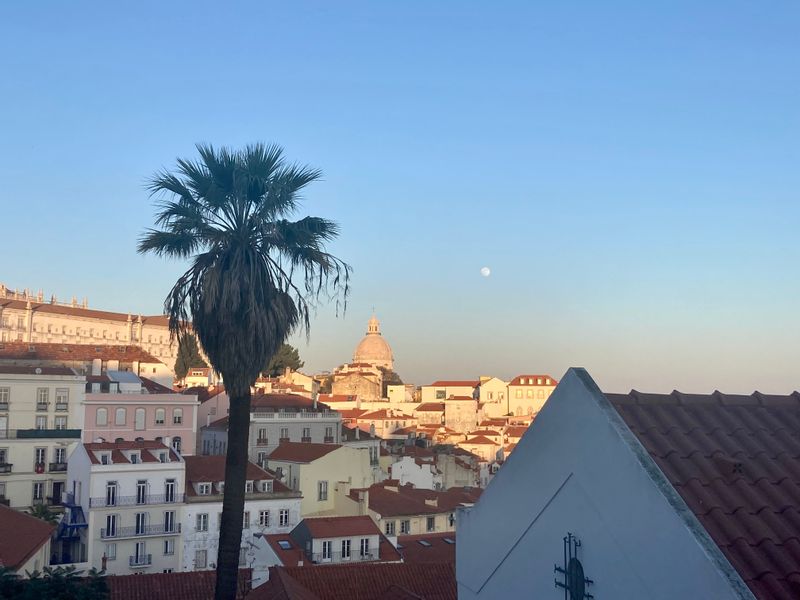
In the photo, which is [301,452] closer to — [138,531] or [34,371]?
[138,531]

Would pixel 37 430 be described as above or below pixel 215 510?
above

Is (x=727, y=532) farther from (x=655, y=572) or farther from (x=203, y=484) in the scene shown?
(x=203, y=484)

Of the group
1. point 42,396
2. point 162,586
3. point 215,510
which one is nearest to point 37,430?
point 42,396

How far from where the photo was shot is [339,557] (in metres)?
36.2

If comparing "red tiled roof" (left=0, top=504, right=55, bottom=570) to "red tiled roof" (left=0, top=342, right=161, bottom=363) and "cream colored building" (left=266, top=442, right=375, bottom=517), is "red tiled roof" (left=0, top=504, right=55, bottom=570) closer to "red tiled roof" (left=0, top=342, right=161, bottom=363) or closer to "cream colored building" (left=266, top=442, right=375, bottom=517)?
"cream colored building" (left=266, top=442, right=375, bottom=517)

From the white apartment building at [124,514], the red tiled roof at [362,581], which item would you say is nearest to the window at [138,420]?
the white apartment building at [124,514]

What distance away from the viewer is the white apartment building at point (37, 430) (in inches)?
1855

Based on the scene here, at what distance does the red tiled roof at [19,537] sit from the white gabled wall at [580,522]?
21356 millimetres

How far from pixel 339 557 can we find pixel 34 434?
22867mm

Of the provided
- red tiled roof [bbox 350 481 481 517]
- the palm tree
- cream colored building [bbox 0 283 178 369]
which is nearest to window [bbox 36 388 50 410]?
red tiled roof [bbox 350 481 481 517]

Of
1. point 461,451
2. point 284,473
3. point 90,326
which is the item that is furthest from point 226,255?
point 90,326

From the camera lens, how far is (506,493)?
7.48 meters

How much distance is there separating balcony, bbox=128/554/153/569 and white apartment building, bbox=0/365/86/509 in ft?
28.7

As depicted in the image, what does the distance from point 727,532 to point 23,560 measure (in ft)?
82.6
